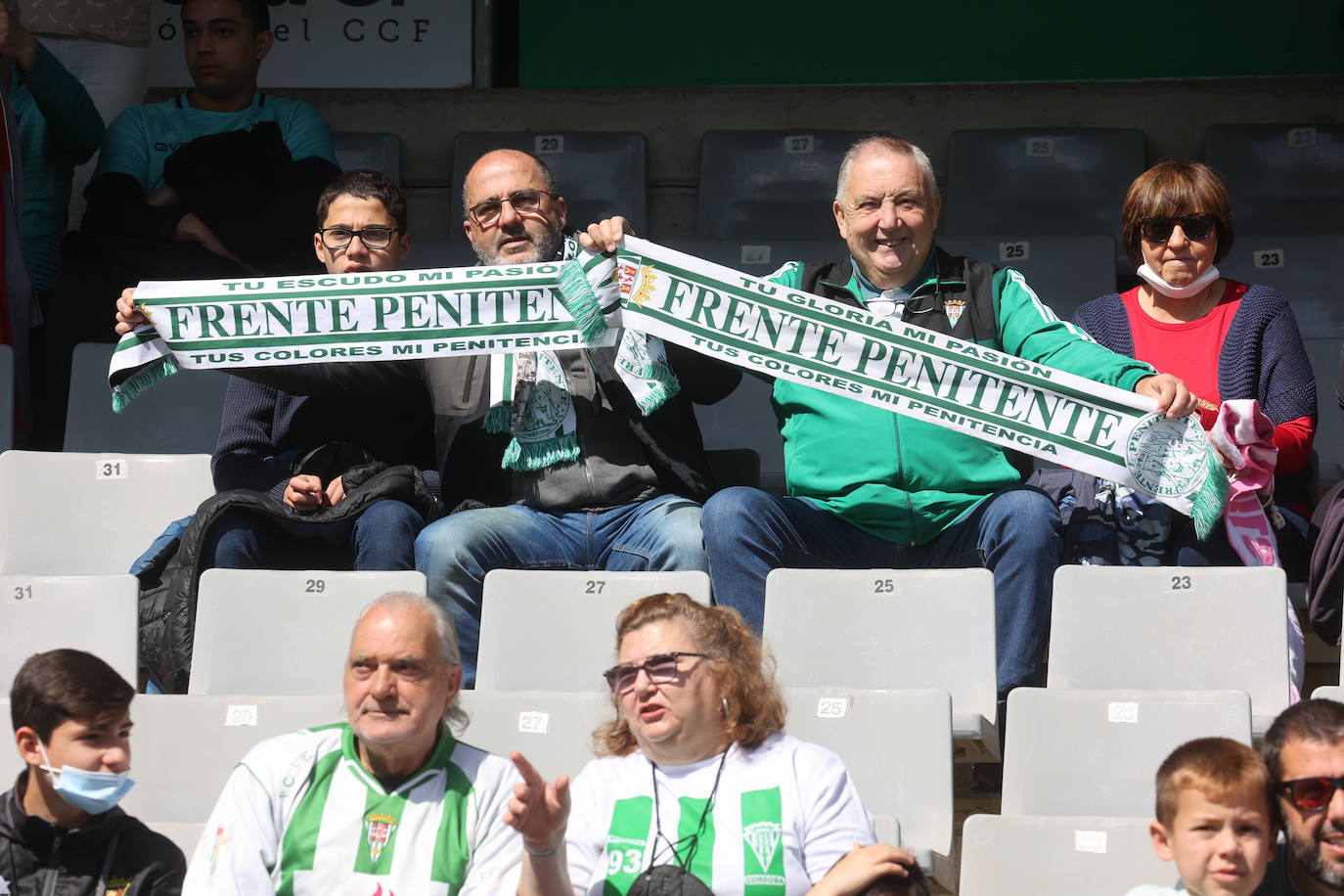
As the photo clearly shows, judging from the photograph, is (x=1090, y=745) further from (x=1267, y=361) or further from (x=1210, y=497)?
(x=1267, y=361)

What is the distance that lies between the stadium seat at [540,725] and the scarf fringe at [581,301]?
115 centimetres

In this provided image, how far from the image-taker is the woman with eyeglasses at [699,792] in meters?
2.99

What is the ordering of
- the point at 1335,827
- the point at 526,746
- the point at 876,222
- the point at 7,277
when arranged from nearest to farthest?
the point at 1335,827 < the point at 526,746 < the point at 876,222 < the point at 7,277

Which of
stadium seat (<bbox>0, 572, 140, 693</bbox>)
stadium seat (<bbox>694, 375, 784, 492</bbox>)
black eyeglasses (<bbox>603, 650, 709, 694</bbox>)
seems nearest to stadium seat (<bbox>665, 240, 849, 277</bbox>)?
stadium seat (<bbox>694, 375, 784, 492</bbox>)

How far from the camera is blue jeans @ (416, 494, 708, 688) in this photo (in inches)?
171

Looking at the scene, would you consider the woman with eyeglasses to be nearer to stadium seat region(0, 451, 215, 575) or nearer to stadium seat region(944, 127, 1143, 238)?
stadium seat region(0, 451, 215, 575)

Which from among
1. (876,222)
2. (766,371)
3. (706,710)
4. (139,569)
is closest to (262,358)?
(139,569)

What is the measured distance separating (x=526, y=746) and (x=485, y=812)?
1.74 feet

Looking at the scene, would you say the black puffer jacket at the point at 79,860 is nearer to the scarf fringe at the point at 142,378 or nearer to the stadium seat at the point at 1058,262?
the scarf fringe at the point at 142,378

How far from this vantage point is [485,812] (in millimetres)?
3135

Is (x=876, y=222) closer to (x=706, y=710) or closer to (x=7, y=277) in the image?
(x=706, y=710)

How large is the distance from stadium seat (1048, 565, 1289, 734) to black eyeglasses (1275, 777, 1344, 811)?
113 centimetres

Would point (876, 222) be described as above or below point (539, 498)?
above

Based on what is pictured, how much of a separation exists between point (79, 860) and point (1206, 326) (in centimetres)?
308
